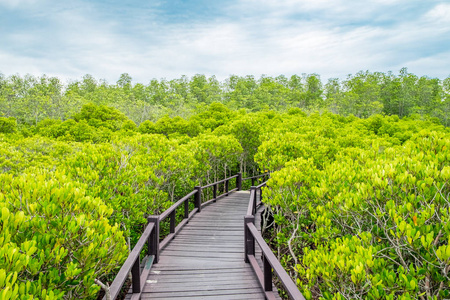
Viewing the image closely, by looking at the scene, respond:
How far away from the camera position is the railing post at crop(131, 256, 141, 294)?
366 cm

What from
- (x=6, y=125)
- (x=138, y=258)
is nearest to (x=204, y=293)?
(x=138, y=258)

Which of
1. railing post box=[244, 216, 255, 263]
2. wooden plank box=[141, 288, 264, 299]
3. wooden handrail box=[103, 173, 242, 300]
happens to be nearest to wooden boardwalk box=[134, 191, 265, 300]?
wooden plank box=[141, 288, 264, 299]

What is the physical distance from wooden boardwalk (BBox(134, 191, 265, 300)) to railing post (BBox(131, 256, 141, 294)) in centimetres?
21

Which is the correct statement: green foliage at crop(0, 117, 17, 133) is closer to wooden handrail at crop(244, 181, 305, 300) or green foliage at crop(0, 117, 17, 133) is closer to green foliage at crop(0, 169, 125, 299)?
green foliage at crop(0, 169, 125, 299)

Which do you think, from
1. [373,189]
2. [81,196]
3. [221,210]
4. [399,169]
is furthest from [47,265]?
[221,210]

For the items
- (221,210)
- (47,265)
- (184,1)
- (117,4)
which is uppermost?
(184,1)

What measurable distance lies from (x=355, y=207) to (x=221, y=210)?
611cm

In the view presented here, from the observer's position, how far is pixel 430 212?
2521 mm

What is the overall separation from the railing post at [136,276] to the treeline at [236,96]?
1062 inches

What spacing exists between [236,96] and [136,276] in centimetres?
4651

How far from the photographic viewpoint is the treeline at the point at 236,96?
1211 inches

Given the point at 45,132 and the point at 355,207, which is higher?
the point at 45,132

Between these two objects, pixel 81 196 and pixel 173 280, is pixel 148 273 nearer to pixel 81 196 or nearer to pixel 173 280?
pixel 173 280

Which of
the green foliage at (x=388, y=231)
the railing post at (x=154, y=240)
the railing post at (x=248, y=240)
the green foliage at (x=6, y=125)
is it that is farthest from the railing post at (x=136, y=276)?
the green foliage at (x=6, y=125)
